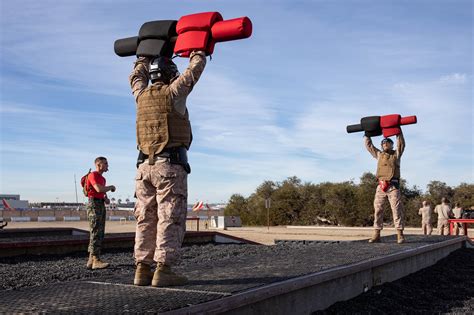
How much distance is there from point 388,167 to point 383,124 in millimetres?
838

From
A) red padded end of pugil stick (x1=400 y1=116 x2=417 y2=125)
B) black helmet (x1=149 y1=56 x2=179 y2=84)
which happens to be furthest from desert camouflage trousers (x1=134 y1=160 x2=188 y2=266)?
red padded end of pugil stick (x1=400 y1=116 x2=417 y2=125)

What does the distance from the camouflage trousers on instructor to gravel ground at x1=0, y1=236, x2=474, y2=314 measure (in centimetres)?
40

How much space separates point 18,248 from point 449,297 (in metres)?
7.18

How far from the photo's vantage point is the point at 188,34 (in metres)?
5.07

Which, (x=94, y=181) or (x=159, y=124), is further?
(x=94, y=181)

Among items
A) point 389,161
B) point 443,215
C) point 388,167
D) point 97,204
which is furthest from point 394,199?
point 443,215

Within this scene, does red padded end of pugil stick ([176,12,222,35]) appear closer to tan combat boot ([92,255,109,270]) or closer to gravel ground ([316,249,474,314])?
gravel ground ([316,249,474,314])

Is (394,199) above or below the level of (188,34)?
below

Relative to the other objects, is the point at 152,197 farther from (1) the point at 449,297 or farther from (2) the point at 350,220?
(2) the point at 350,220

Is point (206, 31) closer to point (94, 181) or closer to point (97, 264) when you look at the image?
point (94, 181)

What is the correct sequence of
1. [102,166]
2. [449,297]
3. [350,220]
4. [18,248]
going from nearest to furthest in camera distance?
[449,297] → [102,166] → [18,248] → [350,220]

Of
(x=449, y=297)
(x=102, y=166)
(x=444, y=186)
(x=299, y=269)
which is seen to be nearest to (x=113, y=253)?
(x=102, y=166)

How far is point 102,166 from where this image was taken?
802cm

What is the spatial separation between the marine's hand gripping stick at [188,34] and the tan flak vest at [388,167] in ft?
20.4
